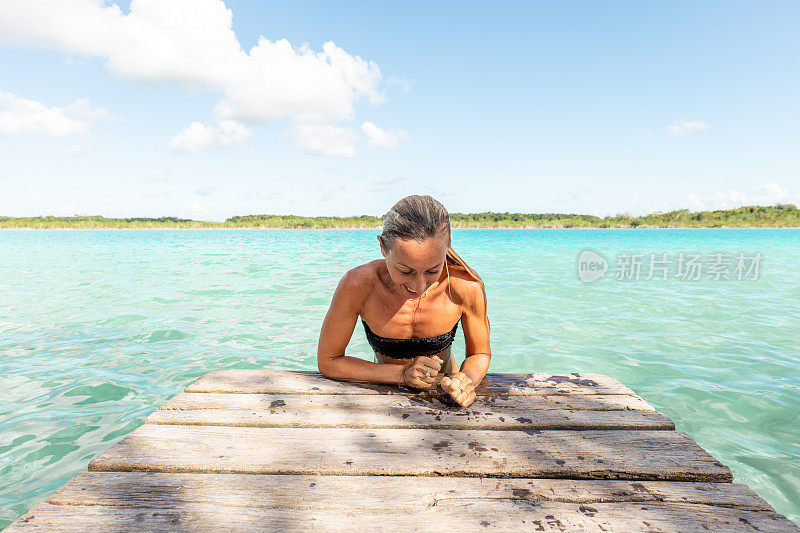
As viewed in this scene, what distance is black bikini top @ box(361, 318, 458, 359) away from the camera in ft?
9.29

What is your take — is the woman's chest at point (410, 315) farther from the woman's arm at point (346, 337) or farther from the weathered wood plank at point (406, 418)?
the weathered wood plank at point (406, 418)

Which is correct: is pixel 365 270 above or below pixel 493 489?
above

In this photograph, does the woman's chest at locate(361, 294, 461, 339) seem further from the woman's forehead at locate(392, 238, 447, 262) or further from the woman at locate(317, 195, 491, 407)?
the woman's forehead at locate(392, 238, 447, 262)

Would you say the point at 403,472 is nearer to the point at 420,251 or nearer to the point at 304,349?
the point at 420,251

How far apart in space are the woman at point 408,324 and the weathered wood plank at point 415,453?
43 centimetres

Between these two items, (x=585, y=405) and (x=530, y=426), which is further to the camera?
(x=585, y=405)

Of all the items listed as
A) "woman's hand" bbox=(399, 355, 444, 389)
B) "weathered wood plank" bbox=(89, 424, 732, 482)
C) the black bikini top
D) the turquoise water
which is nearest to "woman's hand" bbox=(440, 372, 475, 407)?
"woman's hand" bbox=(399, 355, 444, 389)

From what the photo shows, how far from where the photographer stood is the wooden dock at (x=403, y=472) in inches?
56.7

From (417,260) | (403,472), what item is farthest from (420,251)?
(403,472)

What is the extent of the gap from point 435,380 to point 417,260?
868mm

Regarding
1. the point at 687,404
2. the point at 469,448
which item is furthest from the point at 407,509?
the point at 687,404

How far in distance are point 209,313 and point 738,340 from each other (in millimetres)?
10673

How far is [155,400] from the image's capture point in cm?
485

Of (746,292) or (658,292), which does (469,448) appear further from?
(746,292)
